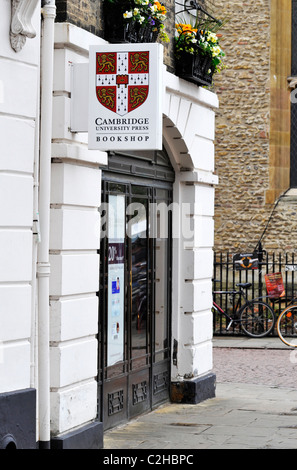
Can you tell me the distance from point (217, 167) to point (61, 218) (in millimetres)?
13983

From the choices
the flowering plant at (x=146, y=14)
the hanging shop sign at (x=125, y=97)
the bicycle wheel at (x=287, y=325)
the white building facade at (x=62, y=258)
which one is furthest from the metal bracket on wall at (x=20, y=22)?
the bicycle wheel at (x=287, y=325)

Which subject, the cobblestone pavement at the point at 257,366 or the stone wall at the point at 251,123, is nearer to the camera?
the cobblestone pavement at the point at 257,366

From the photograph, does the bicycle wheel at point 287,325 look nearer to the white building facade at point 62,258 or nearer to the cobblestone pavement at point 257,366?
the cobblestone pavement at point 257,366

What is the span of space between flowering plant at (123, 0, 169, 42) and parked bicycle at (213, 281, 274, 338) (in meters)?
10.2

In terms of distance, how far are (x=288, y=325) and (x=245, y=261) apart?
7.42ft

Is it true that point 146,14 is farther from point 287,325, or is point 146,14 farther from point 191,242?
point 287,325

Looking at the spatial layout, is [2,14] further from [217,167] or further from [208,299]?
[217,167]

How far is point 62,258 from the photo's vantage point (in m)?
8.29

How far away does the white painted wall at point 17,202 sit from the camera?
739cm

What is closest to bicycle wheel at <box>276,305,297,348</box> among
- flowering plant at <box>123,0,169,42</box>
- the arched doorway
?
the arched doorway

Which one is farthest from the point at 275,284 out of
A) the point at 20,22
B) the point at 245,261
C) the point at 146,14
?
the point at 20,22

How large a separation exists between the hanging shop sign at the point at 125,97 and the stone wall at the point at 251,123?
1362cm

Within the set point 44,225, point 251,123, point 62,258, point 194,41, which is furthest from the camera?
point 251,123

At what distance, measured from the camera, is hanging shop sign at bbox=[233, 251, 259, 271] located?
2038 cm
